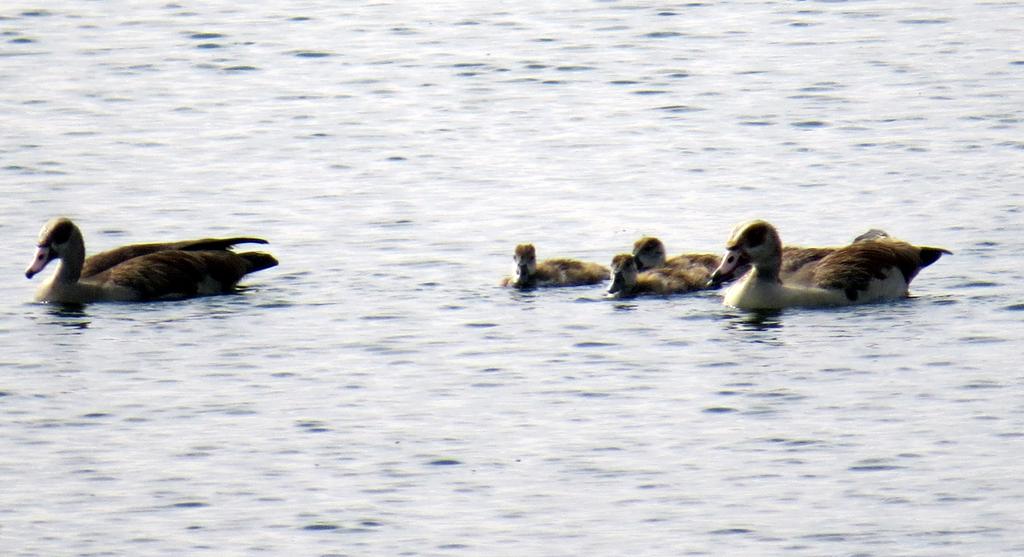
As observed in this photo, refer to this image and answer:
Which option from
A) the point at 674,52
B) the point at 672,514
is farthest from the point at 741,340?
the point at 674,52

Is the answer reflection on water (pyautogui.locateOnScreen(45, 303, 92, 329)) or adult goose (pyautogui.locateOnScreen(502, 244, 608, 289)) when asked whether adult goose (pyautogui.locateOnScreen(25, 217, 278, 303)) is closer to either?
reflection on water (pyautogui.locateOnScreen(45, 303, 92, 329))

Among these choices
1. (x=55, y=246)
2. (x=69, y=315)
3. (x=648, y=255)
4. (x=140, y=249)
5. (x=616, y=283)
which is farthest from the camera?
(x=140, y=249)

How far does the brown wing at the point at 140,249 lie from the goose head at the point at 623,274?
125 inches

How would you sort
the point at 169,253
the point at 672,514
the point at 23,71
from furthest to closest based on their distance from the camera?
the point at 23,71 → the point at 169,253 → the point at 672,514

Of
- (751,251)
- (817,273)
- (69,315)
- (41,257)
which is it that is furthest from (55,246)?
(817,273)

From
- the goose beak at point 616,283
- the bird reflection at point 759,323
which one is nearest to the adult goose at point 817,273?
the bird reflection at point 759,323

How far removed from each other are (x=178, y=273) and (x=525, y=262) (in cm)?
297

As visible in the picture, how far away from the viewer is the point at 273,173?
2488cm

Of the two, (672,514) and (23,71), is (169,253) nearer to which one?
(672,514)

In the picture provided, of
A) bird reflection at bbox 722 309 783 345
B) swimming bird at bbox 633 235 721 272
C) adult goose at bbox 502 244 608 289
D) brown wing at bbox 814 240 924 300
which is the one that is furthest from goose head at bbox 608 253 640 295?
brown wing at bbox 814 240 924 300

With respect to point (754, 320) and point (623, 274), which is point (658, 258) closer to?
point (623, 274)

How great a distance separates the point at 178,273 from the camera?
19.3 meters

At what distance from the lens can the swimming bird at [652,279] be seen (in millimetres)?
18578

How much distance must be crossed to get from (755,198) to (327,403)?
325 inches
